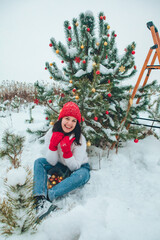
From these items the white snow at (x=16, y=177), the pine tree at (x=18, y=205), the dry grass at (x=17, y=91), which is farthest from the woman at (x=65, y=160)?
the dry grass at (x=17, y=91)

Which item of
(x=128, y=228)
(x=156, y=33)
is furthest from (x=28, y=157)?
(x=156, y=33)

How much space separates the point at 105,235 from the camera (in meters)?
1.11

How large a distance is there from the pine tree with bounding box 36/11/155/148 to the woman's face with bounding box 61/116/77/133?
25cm

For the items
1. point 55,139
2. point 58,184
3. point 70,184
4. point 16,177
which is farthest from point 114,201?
point 16,177

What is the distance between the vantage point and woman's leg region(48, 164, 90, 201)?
1.63 m

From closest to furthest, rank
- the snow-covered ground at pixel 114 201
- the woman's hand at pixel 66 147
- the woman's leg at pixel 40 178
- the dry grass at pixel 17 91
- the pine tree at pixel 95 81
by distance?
the snow-covered ground at pixel 114 201
the woman's leg at pixel 40 178
the woman's hand at pixel 66 147
the pine tree at pixel 95 81
the dry grass at pixel 17 91

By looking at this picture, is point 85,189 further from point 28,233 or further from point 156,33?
point 156,33

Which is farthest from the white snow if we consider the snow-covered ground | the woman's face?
the woman's face

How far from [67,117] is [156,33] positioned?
1.90 metres

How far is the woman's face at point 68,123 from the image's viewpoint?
1.97m

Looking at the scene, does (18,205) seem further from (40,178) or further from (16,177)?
(40,178)

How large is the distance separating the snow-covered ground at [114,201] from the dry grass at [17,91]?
628cm

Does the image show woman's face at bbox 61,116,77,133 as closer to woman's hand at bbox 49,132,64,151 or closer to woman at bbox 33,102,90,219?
woman at bbox 33,102,90,219

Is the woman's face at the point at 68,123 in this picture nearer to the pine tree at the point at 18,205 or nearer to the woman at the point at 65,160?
the woman at the point at 65,160
